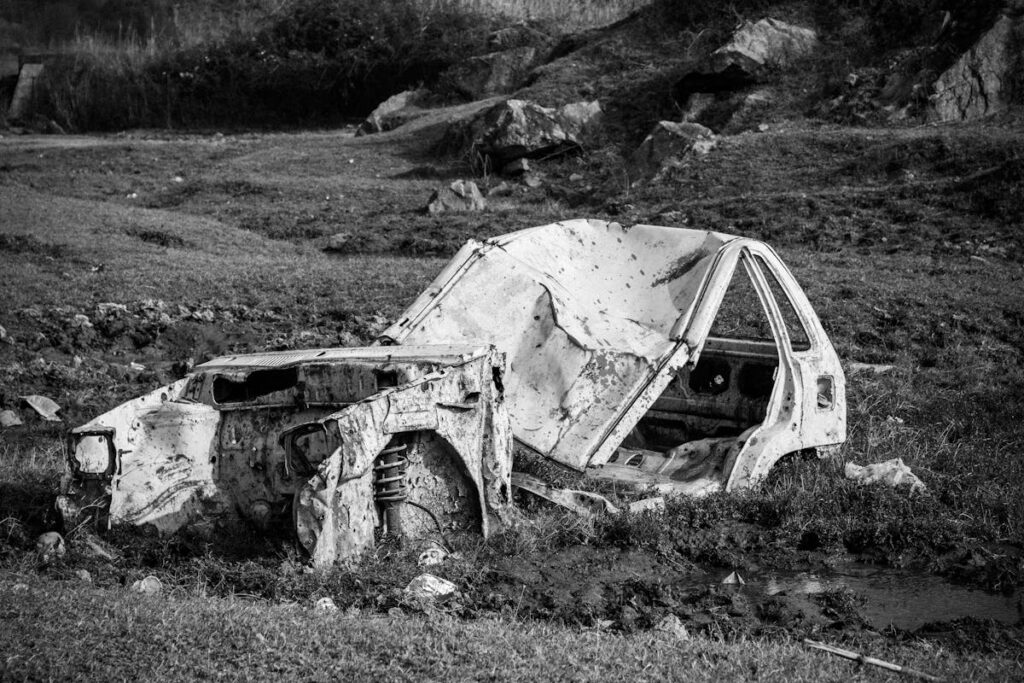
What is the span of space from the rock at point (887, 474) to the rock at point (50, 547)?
447cm

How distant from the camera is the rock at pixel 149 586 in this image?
4.89 metres

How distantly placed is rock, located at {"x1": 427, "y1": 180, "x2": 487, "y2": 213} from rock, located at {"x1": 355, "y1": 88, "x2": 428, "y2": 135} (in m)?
8.92

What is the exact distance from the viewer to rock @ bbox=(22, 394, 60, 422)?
8.70 metres

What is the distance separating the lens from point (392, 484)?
211 inches

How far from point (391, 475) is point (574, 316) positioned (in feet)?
6.13

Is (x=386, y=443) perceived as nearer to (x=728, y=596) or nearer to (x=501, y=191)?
(x=728, y=596)

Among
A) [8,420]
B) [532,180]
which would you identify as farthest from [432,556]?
[532,180]

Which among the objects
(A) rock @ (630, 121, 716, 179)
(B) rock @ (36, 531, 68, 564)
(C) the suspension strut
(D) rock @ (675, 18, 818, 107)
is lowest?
(B) rock @ (36, 531, 68, 564)

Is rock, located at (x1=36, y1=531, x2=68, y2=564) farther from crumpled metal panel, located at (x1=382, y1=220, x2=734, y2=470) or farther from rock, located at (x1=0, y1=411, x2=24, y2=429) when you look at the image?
rock, located at (x1=0, y1=411, x2=24, y2=429)

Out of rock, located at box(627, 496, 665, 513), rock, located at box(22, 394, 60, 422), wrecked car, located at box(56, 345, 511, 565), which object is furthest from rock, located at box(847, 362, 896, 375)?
rock, located at box(22, 394, 60, 422)

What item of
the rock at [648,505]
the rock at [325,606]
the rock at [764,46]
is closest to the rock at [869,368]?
the rock at [648,505]

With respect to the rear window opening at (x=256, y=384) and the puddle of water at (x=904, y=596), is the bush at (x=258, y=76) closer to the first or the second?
the rear window opening at (x=256, y=384)

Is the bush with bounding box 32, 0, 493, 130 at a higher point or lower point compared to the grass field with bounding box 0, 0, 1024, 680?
higher

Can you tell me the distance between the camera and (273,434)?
585cm
